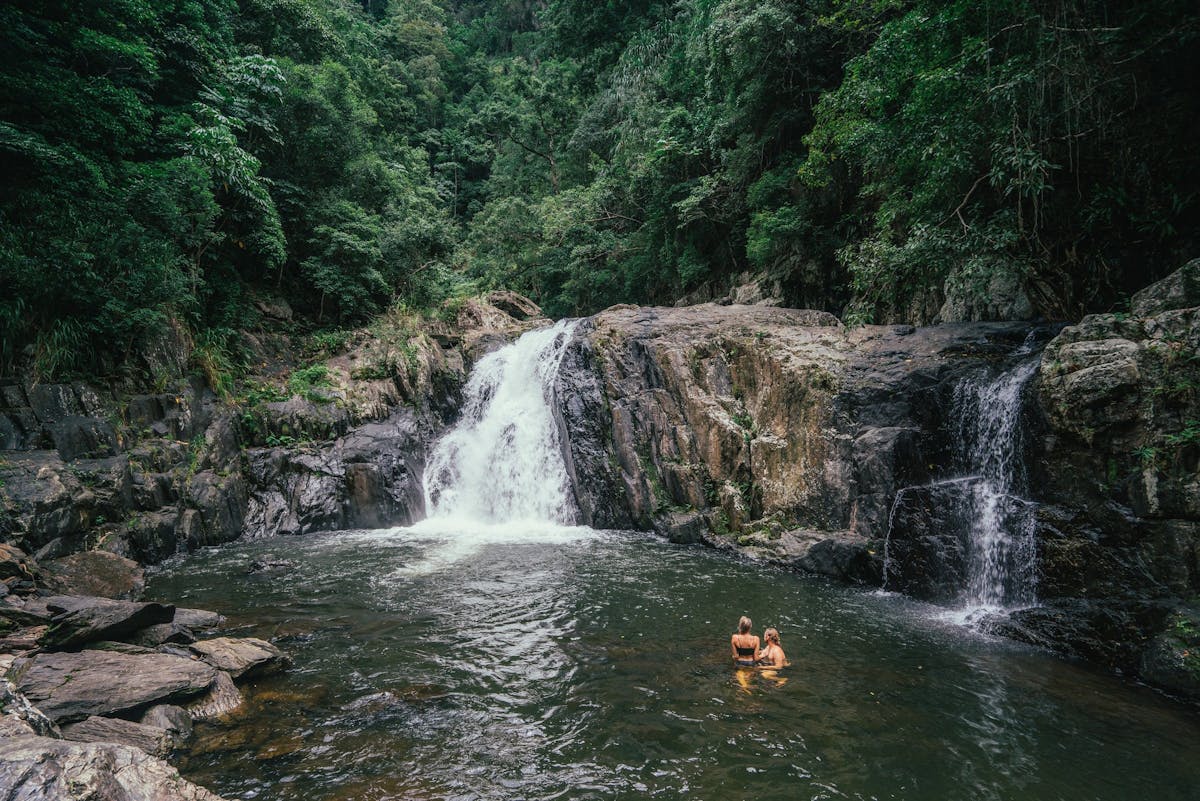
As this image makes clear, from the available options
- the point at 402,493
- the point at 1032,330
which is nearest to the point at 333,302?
the point at 402,493

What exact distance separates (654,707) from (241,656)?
4502mm

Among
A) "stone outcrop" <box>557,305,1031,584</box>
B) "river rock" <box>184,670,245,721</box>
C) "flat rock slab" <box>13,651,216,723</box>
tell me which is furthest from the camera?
"stone outcrop" <box>557,305,1031,584</box>

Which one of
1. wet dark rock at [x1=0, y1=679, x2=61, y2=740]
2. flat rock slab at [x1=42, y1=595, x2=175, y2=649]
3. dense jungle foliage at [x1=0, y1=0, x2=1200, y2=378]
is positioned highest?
dense jungle foliage at [x1=0, y1=0, x2=1200, y2=378]

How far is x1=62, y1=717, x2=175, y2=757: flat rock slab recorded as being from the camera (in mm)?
4531

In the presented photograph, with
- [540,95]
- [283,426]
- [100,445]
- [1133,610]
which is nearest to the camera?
[1133,610]

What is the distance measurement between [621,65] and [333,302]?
56.1 ft

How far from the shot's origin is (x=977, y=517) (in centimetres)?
834

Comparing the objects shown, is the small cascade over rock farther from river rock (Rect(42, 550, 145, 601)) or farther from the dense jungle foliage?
river rock (Rect(42, 550, 145, 601))

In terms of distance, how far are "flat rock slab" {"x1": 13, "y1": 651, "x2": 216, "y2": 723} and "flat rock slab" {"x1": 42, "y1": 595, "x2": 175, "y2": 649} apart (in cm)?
23

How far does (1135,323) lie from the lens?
7.11m

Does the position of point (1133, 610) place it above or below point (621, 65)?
below

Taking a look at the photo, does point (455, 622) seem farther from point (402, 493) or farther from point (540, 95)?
point (540, 95)

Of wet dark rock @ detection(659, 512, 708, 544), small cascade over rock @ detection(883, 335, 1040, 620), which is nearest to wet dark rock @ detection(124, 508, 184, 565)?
wet dark rock @ detection(659, 512, 708, 544)

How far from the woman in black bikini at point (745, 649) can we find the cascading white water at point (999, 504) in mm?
4058
